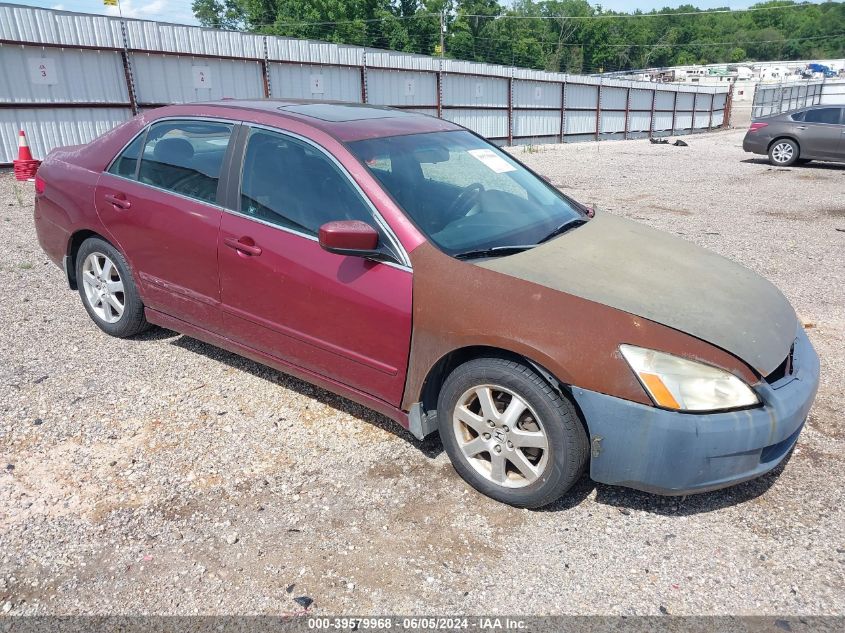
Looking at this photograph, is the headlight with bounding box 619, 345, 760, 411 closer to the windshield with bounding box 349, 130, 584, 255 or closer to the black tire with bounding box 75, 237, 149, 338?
the windshield with bounding box 349, 130, 584, 255

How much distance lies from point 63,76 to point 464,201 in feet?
39.9

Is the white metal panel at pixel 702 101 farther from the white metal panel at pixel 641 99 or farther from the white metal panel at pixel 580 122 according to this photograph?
the white metal panel at pixel 580 122

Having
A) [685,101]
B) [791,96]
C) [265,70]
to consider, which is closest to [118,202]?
[265,70]

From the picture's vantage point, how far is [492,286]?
2.85m

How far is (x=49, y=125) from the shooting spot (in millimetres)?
→ 12383

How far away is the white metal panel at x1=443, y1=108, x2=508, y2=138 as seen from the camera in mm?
20734

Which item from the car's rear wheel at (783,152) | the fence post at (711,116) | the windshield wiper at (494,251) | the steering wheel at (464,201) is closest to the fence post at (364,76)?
the car's rear wheel at (783,152)

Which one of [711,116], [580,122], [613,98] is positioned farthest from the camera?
[711,116]

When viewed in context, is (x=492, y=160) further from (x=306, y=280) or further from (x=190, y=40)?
(x=190, y=40)

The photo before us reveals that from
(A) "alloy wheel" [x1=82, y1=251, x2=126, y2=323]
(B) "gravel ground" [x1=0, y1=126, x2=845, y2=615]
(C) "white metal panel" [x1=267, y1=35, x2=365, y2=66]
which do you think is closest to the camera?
(B) "gravel ground" [x1=0, y1=126, x2=845, y2=615]

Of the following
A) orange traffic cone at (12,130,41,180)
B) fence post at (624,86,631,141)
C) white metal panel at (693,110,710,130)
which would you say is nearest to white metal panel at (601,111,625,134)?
fence post at (624,86,631,141)

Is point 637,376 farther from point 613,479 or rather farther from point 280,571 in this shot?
point 280,571

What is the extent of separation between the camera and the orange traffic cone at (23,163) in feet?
36.5

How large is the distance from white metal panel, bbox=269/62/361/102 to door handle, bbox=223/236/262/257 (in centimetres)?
1300
